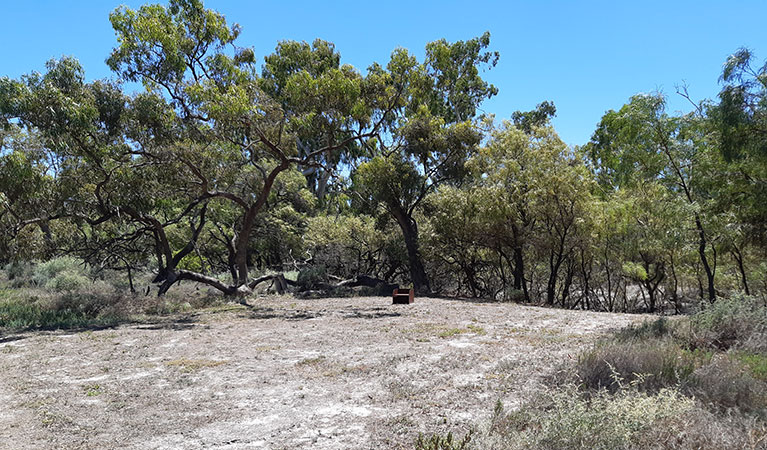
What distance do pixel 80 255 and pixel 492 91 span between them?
29.2 m

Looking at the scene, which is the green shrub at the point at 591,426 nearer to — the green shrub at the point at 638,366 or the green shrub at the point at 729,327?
the green shrub at the point at 638,366

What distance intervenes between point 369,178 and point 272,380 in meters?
12.4

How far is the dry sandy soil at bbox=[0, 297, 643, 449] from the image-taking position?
408cm

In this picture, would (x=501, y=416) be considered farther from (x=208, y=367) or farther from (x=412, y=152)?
(x=412, y=152)

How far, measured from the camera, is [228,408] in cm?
468

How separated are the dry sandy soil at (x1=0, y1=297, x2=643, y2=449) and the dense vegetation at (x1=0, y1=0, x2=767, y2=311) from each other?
13.1ft

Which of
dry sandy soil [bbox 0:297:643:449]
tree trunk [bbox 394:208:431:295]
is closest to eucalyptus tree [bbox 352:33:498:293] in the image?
tree trunk [bbox 394:208:431:295]

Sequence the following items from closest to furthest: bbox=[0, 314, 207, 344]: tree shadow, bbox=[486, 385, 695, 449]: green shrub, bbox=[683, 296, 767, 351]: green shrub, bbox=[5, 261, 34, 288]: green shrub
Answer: bbox=[486, 385, 695, 449]: green shrub < bbox=[683, 296, 767, 351]: green shrub < bbox=[0, 314, 207, 344]: tree shadow < bbox=[5, 261, 34, 288]: green shrub

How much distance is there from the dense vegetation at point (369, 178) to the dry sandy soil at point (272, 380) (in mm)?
3998

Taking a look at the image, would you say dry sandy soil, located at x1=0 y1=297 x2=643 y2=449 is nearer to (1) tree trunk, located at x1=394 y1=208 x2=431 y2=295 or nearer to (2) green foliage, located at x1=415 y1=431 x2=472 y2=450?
(2) green foliage, located at x1=415 y1=431 x2=472 y2=450

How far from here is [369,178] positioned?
17.5m

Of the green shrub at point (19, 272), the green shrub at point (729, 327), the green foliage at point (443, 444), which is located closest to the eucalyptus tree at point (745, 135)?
the green shrub at point (729, 327)

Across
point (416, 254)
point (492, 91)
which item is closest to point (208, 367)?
point (416, 254)

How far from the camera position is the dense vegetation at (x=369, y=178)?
10.0 m
